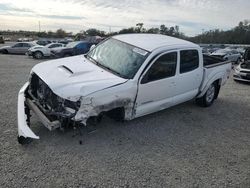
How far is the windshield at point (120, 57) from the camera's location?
→ 4977 millimetres

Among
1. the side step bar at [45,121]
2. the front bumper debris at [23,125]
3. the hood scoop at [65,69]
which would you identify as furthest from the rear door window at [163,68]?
the front bumper debris at [23,125]

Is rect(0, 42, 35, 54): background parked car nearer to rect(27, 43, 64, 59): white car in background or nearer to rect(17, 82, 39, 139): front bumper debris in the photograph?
rect(27, 43, 64, 59): white car in background

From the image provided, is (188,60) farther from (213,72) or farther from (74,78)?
(74,78)

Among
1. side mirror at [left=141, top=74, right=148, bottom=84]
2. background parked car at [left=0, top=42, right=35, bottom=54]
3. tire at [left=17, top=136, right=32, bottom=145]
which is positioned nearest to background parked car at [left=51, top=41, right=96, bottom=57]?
background parked car at [left=0, top=42, right=35, bottom=54]

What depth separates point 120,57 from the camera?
5.35m

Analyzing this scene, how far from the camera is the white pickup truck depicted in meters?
4.14

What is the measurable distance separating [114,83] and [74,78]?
0.71 m

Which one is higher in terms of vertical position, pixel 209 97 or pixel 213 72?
pixel 213 72

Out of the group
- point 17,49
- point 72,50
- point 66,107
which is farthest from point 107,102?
point 17,49

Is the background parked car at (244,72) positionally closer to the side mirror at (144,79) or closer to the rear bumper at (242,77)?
the rear bumper at (242,77)

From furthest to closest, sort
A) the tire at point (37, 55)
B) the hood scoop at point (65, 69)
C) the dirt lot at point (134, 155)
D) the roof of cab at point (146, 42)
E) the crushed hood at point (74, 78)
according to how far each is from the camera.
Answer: the tire at point (37, 55), the roof of cab at point (146, 42), the hood scoop at point (65, 69), the crushed hood at point (74, 78), the dirt lot at point (134, 155)

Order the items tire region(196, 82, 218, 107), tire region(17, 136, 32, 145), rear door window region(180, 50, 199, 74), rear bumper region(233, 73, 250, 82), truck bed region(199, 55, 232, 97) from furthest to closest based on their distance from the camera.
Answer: rear bumper region(233, 73, 250, 82)
tire region(196, 82, 218, 107)
truck bed region(199, 55, 232, 97)
rear door window region(180, 50, 199, 74)
tire region(17, 136, 32, 145)

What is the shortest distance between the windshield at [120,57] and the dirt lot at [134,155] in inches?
46.0

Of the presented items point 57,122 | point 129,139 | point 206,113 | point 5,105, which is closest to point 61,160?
point 57,122
